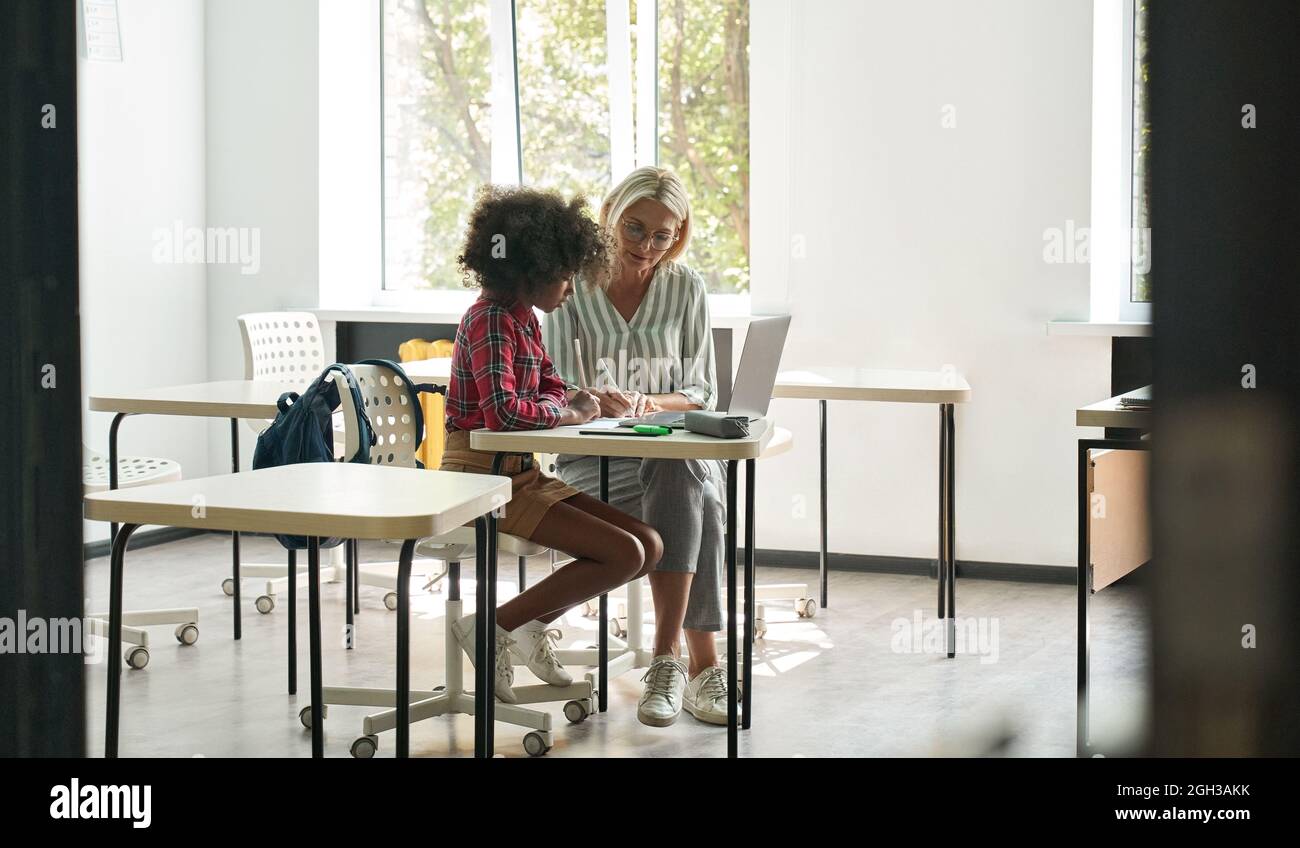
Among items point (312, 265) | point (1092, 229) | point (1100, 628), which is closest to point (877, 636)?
point (1100, 628)

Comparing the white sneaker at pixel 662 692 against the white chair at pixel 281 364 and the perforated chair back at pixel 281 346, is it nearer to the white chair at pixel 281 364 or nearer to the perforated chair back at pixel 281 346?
the white chair at pixel 281 364

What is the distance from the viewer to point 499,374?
2.62m

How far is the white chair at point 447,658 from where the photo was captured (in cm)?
267


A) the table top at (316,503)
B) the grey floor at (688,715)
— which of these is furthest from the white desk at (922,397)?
the table top at (316,503)

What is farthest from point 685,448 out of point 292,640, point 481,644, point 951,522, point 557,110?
point 557,110

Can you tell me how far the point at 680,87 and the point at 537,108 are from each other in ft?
2.09

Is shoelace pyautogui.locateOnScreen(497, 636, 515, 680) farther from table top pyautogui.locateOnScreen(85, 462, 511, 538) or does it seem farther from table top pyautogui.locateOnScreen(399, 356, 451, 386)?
table top pyautogui.locateOnScreen(399, 356, 451, 386)

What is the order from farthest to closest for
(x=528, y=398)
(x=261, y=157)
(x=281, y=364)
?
(x=261, y=157) < (x=281, y=364) < (x=528, y=398)

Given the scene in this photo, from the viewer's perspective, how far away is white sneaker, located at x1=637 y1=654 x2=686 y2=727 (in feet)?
9.49

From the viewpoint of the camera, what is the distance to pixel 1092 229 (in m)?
4.42

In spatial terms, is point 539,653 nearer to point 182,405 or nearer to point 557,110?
point 182,405

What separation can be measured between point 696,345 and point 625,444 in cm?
82

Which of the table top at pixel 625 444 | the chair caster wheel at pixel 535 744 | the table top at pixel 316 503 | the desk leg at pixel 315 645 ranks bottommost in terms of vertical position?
the chair caster wheel at pixel 535 744
